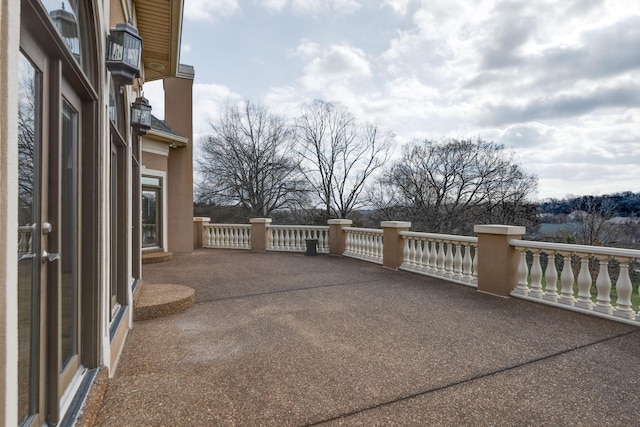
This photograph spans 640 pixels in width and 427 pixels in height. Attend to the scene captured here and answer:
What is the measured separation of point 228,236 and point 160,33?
7331 millimetres

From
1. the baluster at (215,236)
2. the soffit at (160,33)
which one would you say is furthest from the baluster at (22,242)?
the baluster at (215,236)

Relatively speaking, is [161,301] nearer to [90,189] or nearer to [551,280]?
[90,189]

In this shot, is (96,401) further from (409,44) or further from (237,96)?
(237,96)

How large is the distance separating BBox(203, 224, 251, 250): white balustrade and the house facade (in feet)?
25.3

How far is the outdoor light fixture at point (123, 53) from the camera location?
8.42 feet

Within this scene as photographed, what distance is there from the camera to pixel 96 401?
1980 millimetres

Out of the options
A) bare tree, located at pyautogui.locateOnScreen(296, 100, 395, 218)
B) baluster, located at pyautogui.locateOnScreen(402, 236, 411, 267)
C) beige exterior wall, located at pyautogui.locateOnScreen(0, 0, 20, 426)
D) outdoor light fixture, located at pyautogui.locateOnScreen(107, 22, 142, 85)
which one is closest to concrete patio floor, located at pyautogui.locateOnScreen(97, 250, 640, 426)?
beige exterior wall, located at pyautogui.locateOnScreen(0, 0, 20, 426)

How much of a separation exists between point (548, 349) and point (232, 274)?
5.50m

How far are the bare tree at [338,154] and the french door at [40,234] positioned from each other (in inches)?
919

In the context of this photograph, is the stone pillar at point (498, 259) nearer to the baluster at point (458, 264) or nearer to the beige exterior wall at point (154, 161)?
the baluster at point (458, 264)

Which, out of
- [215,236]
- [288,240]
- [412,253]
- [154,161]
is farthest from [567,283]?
[215,236]

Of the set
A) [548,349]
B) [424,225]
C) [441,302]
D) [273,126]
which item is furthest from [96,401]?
[273,126]

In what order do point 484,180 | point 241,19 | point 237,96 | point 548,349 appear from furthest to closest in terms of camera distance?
point 237,96, point 484,180, point 241,19, point 548,349

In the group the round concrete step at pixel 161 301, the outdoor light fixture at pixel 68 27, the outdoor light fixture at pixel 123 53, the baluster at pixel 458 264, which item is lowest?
the round concrete step at pixel 161 301
